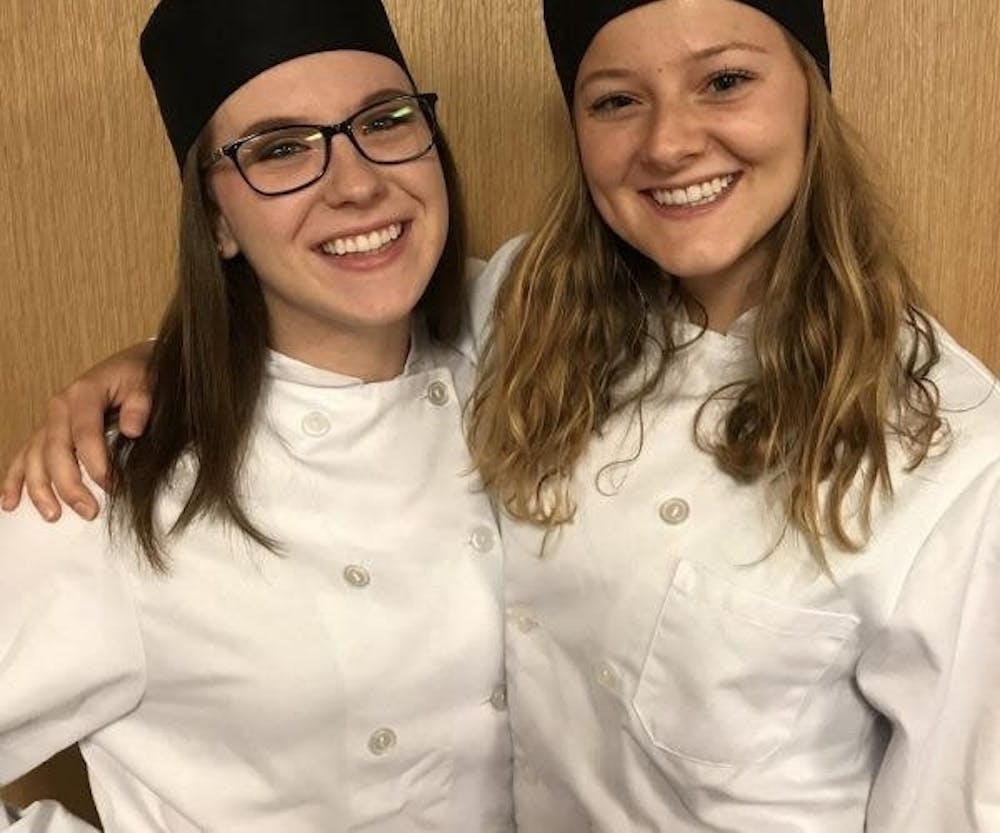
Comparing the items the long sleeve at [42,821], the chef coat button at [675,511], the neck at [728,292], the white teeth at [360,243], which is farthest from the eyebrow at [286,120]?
the long sleeve at [42,821]

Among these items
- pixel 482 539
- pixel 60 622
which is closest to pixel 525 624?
pixel 482 539

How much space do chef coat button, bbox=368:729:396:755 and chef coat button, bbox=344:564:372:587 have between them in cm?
15

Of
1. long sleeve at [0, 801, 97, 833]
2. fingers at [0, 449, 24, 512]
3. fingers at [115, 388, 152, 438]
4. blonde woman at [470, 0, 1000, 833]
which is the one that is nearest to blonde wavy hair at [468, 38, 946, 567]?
blonde woman at [470, 0, 1000, 833]

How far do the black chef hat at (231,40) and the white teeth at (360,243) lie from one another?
169 millimetres

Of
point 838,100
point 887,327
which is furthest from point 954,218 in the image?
point 887,327

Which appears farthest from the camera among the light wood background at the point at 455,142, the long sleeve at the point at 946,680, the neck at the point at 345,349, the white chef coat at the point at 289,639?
the light wood background at the point at 455,142

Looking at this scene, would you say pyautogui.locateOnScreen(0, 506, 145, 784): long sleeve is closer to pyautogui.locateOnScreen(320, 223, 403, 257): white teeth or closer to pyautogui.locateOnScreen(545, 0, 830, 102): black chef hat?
pyautogui.locateOnScreen(320, 223, 403, 257): white teeth

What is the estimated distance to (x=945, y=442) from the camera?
875mm

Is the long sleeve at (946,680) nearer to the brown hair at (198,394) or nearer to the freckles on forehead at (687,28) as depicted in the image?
the freckles on forehead at (687,28)

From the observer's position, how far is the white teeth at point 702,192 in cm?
93

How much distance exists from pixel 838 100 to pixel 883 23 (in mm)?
92

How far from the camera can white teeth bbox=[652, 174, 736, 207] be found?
932mm

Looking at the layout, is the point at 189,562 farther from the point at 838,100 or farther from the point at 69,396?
the point at 838,100

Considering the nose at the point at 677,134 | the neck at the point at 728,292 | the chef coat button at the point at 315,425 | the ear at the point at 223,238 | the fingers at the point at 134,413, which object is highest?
the nose at the point at 677,134
